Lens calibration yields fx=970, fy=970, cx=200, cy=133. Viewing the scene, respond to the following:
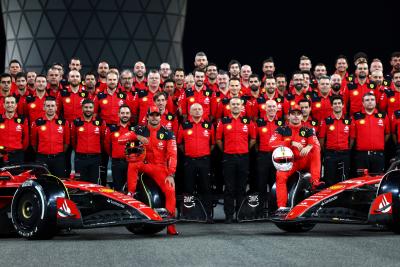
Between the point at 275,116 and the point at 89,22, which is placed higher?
the point at 89,22

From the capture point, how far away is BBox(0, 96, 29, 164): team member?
1688 centimetres

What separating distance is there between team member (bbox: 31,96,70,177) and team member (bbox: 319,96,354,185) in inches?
184

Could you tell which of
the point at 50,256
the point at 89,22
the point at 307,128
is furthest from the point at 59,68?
the point at 89,22

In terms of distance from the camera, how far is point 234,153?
17.1m

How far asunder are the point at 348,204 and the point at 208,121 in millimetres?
4161

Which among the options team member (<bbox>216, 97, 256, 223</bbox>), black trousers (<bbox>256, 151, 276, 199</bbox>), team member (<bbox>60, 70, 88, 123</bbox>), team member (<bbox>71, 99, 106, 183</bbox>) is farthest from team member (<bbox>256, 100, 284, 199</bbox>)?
team member (<bbox>60, 70, 88, 123</bbox>)

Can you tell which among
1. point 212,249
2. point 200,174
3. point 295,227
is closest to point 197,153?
point 200,174

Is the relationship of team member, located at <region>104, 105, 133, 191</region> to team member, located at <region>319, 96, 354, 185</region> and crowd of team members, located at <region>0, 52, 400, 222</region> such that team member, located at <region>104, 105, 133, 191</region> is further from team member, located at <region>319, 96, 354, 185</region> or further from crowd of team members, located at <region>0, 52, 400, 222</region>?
team member, located at <region>319, 96, 354, 185</region>

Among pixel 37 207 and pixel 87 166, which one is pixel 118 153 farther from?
pixel 37 207

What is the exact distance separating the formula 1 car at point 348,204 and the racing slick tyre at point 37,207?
10.4 feet

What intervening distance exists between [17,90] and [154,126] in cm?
416

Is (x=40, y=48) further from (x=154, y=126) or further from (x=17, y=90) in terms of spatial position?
(x=154, y=126)

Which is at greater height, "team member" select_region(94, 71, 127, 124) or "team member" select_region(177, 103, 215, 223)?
"team member" select_region(94, 71, 127, 124)

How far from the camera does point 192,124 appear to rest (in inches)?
674
